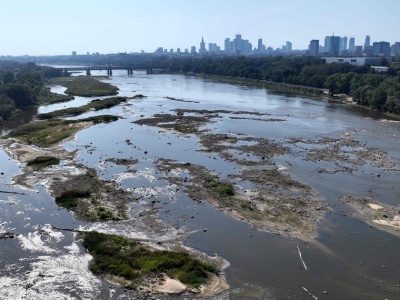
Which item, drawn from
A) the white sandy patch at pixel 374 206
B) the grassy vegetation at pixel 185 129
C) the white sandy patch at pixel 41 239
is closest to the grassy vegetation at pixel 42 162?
the white sandy patch at pixel 41 239

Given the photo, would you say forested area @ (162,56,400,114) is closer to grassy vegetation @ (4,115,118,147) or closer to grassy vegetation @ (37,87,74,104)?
grassy vegetation @ (4,115,118,147)

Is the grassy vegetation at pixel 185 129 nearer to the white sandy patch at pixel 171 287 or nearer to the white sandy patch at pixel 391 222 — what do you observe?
the white sandy patch at pixel 391 222

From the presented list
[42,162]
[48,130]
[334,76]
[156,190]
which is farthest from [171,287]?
[334,76]

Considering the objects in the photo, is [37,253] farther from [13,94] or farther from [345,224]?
[13,94]

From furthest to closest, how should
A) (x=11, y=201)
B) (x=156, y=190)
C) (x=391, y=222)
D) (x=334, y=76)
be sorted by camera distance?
(x=334, y=76), (x=156, y=190), (x=11, y=201), (x=391, y=222)

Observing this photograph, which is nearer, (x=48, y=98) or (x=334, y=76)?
(x=48, y=98)

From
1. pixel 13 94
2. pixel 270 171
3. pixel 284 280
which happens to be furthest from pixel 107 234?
pixel 13 94

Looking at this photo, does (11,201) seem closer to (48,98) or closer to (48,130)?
(48,130)
